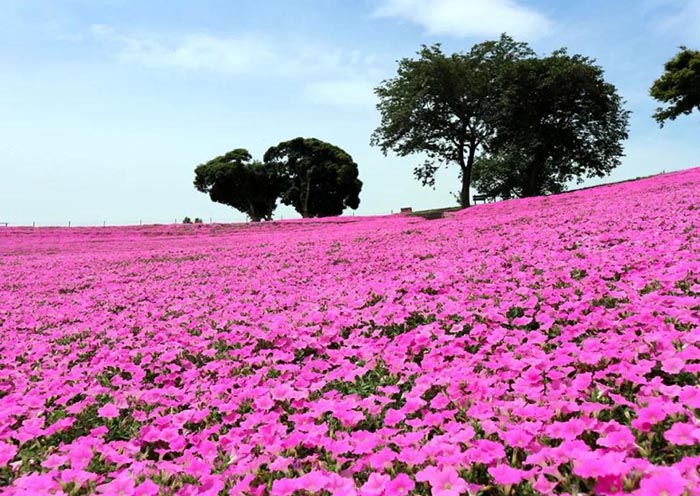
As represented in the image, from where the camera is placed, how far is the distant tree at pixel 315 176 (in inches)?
2372

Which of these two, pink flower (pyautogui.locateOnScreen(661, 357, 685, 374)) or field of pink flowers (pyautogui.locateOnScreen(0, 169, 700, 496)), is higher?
pink flower (pyautogui.locateOnScreen(661, 357, 685, 374))

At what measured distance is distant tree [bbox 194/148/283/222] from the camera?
60.5 meters

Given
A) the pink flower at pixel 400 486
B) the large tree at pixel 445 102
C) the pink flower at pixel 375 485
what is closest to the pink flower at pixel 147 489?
the pink flower at pixel 375 485

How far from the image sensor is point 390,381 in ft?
15.6

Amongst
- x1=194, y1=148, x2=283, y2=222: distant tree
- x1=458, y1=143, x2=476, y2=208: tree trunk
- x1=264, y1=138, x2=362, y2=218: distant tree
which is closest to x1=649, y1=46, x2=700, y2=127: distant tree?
x1=458, y1=143, x2=476, y2=208: tree trunk

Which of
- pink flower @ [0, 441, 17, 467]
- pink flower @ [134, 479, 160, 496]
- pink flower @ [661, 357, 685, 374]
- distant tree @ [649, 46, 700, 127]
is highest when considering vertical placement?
distant tree @ [649, 46, 700, 127]

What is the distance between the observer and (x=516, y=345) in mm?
5000

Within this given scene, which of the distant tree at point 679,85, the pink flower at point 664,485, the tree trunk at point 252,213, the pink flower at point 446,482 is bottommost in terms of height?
the pink flower at point 446,482

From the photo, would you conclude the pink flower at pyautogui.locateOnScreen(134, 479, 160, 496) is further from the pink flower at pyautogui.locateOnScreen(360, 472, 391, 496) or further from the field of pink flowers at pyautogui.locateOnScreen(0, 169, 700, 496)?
the pink flower at pyautogui.locateOnScreen(360, 472, 391, 496)

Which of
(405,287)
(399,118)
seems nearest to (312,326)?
(405,287)

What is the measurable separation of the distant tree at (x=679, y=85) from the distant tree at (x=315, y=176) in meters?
30.2

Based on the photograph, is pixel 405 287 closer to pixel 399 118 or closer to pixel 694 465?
pixel 694 465

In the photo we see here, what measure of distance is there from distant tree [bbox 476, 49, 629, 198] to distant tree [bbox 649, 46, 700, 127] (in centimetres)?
534

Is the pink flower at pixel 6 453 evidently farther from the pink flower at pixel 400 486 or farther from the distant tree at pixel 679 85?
the distant tree at pixel 679 85
